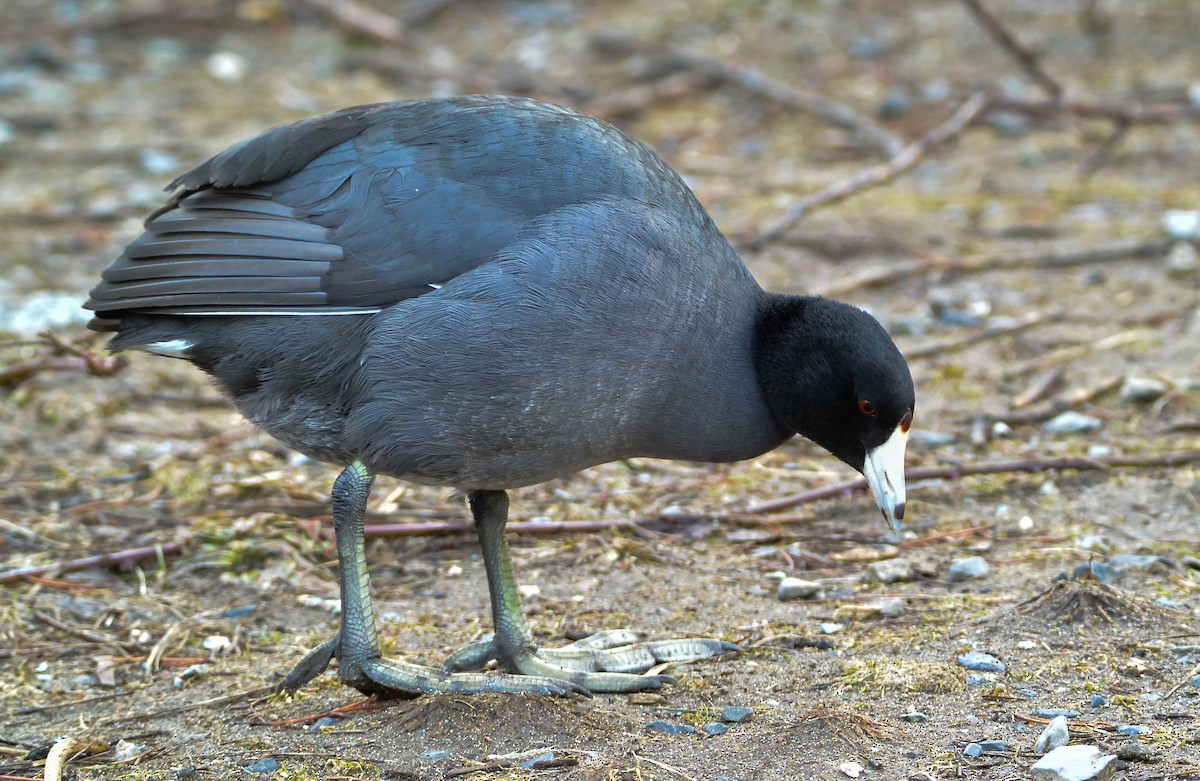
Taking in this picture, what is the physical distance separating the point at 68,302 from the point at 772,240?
3.99 metres

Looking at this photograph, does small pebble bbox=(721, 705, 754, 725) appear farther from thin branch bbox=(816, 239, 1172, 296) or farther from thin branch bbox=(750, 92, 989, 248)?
thin branch bbox=(750, 92, 989, 248)

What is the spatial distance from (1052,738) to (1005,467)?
2.15m

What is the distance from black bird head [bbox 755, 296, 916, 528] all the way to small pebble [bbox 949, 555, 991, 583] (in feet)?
2.42

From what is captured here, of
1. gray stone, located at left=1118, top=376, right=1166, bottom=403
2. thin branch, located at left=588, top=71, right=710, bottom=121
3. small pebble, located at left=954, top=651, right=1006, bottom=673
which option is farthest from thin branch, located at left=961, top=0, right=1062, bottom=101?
small pebble, located at left=954, top=651, right=1006, bottom=673

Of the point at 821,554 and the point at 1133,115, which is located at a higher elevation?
the point at 1133,115

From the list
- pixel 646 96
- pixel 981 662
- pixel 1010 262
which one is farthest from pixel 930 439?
pixel 646 96

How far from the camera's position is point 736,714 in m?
3.95

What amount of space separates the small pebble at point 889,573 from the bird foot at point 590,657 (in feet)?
2.53

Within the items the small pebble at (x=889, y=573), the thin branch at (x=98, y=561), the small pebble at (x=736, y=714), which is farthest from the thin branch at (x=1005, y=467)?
the thin branch at (x=98, y=561)

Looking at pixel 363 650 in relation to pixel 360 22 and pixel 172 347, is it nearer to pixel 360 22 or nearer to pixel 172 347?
pixel 172 347

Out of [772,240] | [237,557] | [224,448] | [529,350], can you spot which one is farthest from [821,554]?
[772,240]

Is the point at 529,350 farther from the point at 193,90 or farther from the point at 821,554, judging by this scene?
the point at 193,90

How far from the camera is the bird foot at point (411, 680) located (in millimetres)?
4078

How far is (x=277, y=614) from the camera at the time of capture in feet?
16.1
